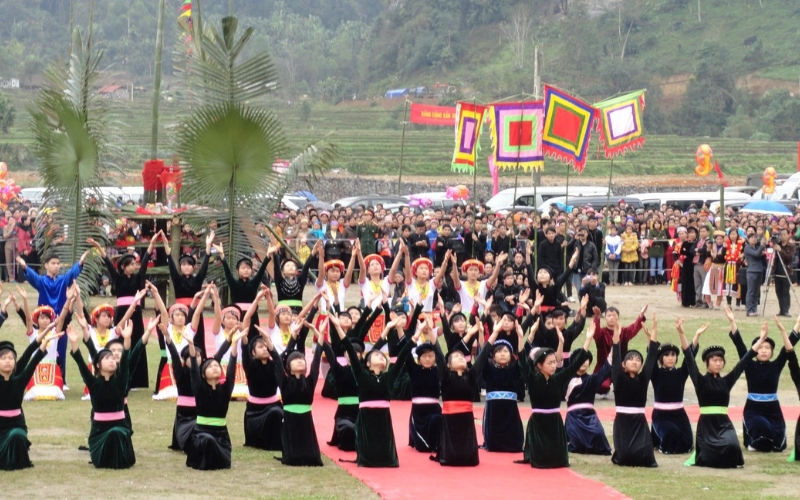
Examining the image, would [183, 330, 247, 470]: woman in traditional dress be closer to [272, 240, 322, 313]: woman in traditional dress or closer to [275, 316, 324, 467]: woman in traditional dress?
[275, 316, 324, 467]: woman in traditional dress

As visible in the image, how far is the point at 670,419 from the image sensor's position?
36.8ft

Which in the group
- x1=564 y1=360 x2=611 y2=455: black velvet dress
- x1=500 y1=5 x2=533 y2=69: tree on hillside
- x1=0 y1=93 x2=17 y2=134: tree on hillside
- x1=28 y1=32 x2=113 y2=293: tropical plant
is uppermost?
x1=500 y1=5 x2=533 y2=69: tree on hillside

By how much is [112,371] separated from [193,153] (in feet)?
19.1

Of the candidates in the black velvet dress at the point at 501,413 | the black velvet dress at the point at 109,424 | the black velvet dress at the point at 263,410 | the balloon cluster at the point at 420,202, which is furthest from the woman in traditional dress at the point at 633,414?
the balloon cluster at the point at 420,202

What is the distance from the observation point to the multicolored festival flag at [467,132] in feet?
77.7

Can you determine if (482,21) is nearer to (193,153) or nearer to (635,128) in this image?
(635,128)

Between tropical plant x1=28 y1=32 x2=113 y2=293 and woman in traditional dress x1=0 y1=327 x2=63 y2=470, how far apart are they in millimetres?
6647

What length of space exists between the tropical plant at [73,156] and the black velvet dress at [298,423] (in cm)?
695

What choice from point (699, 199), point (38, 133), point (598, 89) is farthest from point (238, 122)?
point (598, 89)

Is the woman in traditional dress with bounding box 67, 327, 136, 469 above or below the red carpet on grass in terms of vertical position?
above

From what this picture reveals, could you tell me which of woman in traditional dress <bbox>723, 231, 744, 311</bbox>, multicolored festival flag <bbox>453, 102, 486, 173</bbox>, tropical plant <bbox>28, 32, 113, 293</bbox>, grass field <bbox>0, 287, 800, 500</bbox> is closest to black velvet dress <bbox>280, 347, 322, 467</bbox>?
grass field <bbox>0, 287, 800, 500</bbox>

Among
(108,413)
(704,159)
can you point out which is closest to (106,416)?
(108,413)

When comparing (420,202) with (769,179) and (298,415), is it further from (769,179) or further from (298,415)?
(298,415)

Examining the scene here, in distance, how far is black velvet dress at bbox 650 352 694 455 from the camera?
11062mm
